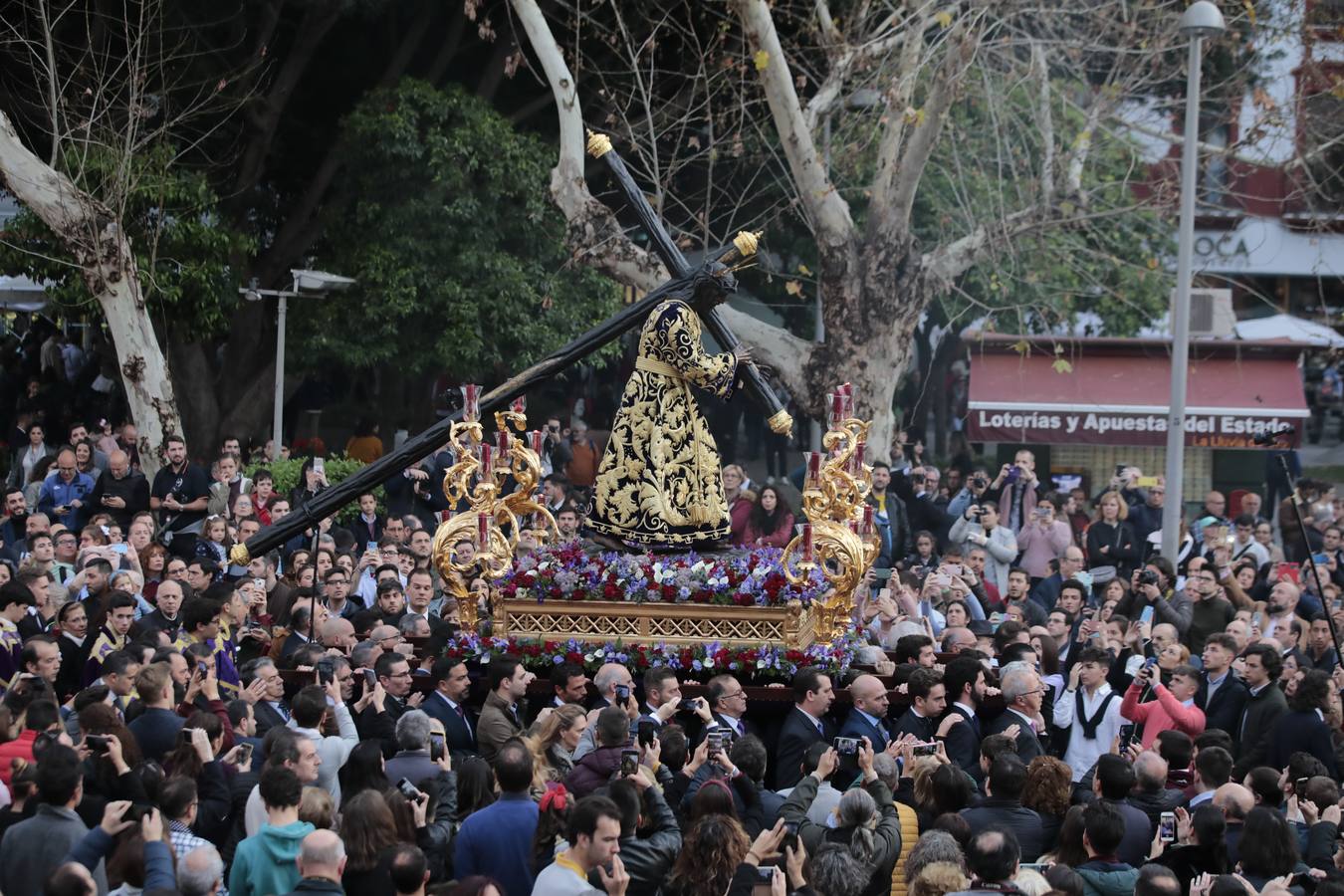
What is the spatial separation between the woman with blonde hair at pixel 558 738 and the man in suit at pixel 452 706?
1208mm

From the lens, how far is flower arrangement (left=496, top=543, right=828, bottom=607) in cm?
1202

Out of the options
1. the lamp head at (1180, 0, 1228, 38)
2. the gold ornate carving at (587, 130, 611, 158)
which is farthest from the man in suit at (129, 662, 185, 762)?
the lamp head at (1180, 0, 1228, 38)

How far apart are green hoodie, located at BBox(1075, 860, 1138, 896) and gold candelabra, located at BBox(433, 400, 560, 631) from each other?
4.73 meters

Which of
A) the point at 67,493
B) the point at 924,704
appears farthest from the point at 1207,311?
the point at 924,704

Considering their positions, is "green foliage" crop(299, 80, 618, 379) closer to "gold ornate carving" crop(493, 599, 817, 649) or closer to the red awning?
the red awning

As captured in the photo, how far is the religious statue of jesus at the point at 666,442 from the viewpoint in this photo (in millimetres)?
12320

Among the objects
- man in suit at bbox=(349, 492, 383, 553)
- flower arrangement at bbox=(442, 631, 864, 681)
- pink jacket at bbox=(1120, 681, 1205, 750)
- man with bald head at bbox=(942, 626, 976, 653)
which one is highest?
man in suit at bbox=(349, 492, 383, 553)

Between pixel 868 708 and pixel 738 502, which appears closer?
pixel 868 708

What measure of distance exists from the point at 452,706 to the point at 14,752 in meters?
2.71

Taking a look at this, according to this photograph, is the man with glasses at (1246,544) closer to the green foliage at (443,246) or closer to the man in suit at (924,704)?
the man in suit at (924,704)

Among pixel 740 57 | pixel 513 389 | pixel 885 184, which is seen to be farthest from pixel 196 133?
pixel 513 389

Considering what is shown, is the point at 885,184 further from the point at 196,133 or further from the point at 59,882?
the point at 59,882

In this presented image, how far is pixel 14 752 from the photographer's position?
29.2ft

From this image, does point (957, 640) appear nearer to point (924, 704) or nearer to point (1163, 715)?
point (1163, 715)
